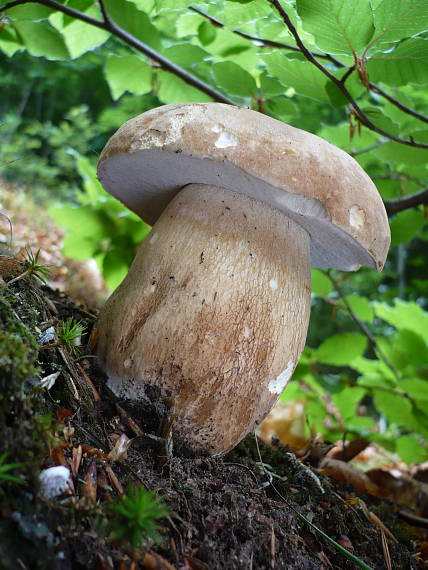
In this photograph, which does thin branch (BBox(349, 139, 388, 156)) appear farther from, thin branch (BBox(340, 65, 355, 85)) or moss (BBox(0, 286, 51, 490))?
moss (BBox(0, 286, 51, 490))

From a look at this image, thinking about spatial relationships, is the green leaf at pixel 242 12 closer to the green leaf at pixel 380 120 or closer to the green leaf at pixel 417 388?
the green leaf at pixel 380 120

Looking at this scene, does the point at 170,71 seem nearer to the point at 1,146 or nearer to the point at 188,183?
the point at 188,183

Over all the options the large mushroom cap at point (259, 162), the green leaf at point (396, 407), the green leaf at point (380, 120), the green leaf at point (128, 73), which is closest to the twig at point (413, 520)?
the green leaf at point (396, 407)

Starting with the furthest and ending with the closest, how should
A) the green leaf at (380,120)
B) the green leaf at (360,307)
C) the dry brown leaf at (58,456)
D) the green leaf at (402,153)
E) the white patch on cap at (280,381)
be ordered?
the green leaf at (360,307) → the green leaf at (402,153) → the green leaf at (380,120) → the white patch on cap at (280,381) → the dry brown leaf at (58,456)

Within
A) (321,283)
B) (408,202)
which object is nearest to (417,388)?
(321,283)

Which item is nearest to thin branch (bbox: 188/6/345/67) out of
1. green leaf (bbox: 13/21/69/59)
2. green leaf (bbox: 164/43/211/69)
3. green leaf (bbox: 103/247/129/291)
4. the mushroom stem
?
green leaf (bbox: 164/43/211/69)

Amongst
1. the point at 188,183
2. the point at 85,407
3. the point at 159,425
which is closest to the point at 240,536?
the point at 159,425

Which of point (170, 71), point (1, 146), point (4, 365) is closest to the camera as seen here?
point (4, 365)
